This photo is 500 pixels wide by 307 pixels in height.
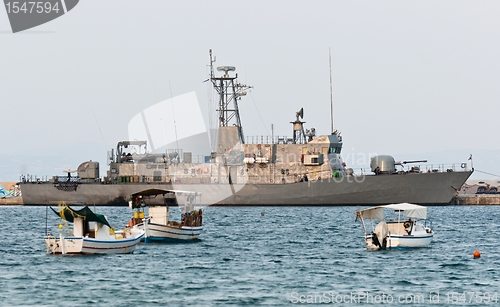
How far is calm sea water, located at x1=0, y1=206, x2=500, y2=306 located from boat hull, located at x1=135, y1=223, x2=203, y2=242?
695 millimetres

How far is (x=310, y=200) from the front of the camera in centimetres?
6372

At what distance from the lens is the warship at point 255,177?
62.8m

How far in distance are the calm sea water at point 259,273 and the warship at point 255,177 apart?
70.7ft

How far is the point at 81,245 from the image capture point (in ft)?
100

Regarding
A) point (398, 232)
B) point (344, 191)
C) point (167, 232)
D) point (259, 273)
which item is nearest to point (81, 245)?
point (167, 232)

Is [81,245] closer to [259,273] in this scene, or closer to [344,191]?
[259,273]

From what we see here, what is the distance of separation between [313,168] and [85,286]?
41782 mm

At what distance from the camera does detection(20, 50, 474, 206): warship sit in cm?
6275

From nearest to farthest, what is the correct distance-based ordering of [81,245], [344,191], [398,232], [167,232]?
[81,245], [398,232], [167,232], [344,191]

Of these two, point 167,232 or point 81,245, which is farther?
point 167,232

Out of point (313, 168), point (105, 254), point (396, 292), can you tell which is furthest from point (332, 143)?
point (396, 292)

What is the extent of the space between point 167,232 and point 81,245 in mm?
7028

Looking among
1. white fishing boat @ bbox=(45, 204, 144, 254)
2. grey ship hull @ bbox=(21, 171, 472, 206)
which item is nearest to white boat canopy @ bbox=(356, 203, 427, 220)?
white fishing boat @ bbox=(45, 204, 144, 254)

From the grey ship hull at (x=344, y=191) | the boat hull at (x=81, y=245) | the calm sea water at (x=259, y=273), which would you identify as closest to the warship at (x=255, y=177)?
the grey ship hull at (x=344, y=191)
